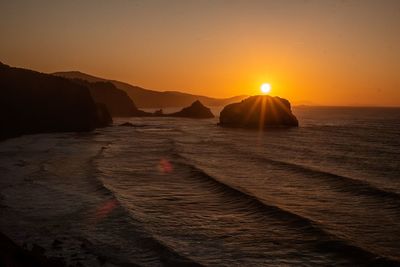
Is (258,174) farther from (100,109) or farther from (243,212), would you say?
(100,109)

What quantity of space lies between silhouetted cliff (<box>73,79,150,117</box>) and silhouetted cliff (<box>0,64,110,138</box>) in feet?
223

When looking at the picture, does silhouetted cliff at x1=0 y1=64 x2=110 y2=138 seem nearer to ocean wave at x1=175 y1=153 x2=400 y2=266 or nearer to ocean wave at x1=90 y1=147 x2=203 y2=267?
ocean wave at x1=175 y1=153 x2=400 y2=266

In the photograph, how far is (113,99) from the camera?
509ft

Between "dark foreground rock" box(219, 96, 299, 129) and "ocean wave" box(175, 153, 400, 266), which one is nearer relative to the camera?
"ocean wave" box(175, 153, 400, 266)

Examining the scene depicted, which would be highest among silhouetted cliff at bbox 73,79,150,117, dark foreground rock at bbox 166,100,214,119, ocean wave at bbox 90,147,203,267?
silhouetted cliff at bbox 73,79,150,117

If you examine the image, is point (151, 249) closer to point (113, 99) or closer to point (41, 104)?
point (41, 104)

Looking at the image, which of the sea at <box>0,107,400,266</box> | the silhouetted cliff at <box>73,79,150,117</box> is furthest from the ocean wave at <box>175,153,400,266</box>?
the silhouetted cliff at <box>73,79,150,117</box>

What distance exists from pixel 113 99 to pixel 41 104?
88222mm

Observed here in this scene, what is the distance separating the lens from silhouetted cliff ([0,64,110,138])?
58.2 meters

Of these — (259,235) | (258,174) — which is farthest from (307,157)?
(259,235)

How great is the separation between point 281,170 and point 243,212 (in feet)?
40.3

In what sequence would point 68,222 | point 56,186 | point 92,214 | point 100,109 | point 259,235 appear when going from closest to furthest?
1. point 259,235
2. point 68,222
3. point 92,214
4. point 56,186
5. point 100,109

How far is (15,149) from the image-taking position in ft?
126

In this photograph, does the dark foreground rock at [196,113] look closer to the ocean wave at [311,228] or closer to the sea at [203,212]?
the sea at [203,212]
